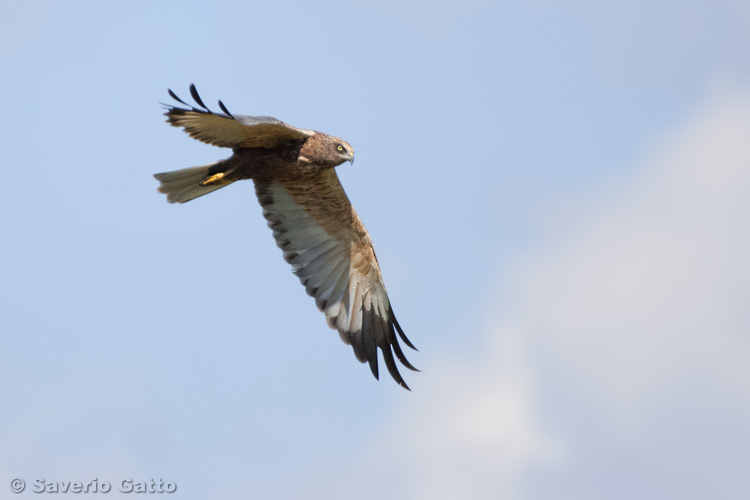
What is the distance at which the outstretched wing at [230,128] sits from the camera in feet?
32.7

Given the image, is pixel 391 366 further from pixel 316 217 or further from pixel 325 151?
pixel 325 151

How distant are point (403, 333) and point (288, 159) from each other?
3.02 metres

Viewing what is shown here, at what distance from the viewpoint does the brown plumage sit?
11211 mm

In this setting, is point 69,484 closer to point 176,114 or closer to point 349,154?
point 176,114

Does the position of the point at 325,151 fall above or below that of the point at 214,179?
above

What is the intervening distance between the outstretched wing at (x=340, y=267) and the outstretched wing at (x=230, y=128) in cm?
130

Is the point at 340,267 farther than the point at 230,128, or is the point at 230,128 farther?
the point at 340,267

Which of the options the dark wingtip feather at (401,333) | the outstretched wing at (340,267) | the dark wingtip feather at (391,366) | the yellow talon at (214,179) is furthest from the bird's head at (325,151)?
the dark wingtip feather at (391,366)

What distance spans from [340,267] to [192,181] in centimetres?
242

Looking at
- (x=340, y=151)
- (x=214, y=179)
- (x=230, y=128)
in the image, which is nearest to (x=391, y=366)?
(x=340, y=151)

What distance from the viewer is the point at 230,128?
34.9 ft

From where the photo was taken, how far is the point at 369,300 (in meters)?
13.0

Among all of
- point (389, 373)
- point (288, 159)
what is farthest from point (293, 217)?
point (389, 373)

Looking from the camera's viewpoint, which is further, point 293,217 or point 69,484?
point 293,217
